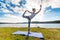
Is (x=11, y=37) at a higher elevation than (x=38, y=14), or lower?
lower

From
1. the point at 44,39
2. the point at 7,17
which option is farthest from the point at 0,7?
the point at 44,39

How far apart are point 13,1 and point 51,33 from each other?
0.66m

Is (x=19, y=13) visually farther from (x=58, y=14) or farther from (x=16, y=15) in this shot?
(x=58, y=14)

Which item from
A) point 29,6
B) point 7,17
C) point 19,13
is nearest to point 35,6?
point 29,6

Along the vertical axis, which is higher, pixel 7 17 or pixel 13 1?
pixel 13 1

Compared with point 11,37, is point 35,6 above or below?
above

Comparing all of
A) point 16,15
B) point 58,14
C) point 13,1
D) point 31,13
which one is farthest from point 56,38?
point 13,1

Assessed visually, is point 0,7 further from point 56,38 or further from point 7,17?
point 56,38

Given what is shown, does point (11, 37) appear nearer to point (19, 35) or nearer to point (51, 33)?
point (19, 35)

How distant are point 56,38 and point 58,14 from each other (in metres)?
0.31

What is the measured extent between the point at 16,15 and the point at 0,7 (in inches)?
9.5

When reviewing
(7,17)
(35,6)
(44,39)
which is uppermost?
(35,6)

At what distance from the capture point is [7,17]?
7.12 feet

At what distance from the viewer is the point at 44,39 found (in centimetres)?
210
